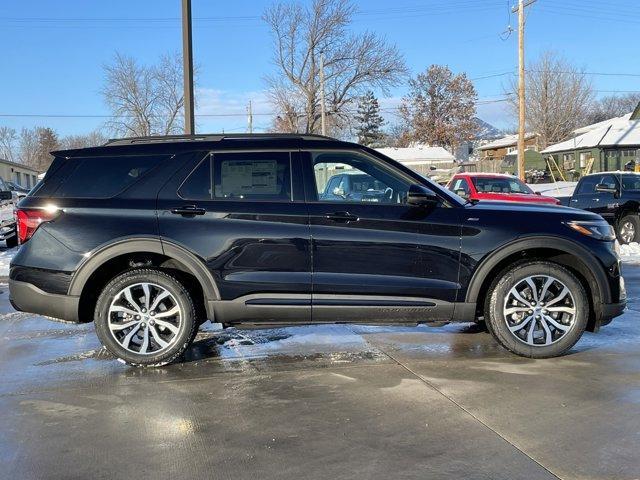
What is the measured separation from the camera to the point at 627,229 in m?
15.0

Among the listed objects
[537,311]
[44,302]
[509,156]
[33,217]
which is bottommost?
[537,311]

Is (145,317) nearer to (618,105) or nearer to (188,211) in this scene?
(188,211)

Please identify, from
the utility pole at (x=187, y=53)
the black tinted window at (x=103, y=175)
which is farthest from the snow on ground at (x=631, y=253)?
the black tinted window at (x=103, y=175)

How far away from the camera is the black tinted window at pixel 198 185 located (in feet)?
17.4

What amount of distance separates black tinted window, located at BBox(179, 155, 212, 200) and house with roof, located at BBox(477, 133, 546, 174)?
47.3 metres

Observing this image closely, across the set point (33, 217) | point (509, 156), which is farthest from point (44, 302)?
point (509, 156)

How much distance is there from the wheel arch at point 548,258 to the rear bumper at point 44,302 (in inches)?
134

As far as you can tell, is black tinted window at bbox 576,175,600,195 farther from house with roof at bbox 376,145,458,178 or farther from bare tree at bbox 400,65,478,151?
bare tree at bbox 400,65,478,151

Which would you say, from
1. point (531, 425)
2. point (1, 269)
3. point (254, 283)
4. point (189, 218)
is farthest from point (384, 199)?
point (1, 269)

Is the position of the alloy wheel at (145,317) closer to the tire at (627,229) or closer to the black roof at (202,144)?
the black roof at (202,144)

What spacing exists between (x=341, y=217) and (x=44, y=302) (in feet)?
8.70

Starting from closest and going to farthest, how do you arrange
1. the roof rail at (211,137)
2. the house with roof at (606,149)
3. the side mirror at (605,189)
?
the roof rail at (211,137) → the side mirror at (605,189) → the house with roof at (606,149)

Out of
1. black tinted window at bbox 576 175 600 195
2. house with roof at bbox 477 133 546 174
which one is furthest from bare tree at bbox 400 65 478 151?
black tinted window at bbox 576 175 600 195

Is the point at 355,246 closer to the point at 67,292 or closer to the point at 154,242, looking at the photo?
the point at 154,242
